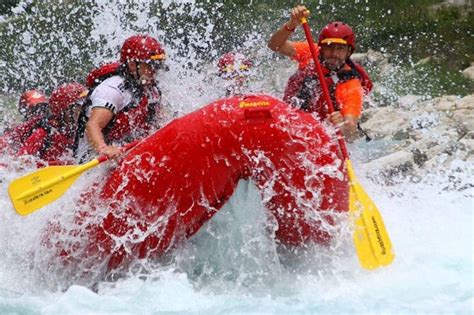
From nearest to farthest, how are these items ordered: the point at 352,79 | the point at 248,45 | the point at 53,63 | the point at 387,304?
the point at 387,304
the point at 352,79
the point at 248,45
the point at 53,63

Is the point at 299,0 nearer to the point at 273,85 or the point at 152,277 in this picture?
the point at 273,85

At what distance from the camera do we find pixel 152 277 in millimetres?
4816

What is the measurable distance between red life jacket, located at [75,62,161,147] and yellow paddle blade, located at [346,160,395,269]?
1674 mm

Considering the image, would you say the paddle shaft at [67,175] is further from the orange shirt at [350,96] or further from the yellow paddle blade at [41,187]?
the orange shirt at [350,96]

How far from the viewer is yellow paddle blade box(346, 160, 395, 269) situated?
4.69 meters

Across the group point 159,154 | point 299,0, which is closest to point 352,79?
point 159,154

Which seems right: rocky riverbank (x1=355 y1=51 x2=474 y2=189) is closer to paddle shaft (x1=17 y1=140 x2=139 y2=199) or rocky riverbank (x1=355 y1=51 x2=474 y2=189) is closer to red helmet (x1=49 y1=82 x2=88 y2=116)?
red helmet (x1=49 y1=82 x2=88 y2=116)

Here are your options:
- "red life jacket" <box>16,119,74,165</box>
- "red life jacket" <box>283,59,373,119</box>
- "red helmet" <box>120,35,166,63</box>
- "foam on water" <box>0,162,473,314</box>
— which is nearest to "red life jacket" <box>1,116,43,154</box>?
"red life jacket" <box>16,119,74,165</box>

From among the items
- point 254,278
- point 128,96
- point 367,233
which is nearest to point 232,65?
point 128,96

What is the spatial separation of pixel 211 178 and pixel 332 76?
62.2 inches

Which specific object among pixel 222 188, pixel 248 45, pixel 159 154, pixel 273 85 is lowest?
pixel 222 188

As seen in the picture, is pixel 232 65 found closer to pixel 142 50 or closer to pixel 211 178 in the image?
pixel 142 50

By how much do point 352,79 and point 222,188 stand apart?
157cm

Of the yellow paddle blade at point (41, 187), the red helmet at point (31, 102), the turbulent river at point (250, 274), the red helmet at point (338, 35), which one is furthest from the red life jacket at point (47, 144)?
the red helmet at point (338, 35)
